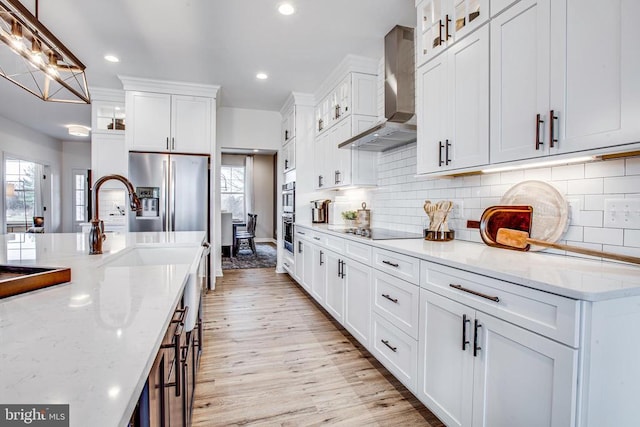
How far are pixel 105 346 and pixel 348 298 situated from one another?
7.32ft

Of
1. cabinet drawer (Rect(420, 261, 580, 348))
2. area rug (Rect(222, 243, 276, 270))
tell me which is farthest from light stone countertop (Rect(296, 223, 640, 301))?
area rug (Rect(222, 243, 276, 270))

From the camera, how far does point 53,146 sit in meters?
7.54

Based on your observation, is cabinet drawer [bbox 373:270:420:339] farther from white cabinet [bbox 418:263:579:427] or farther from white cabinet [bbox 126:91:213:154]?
white cabinet [bbox 126:91:213:154]

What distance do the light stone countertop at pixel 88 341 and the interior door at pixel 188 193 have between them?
3.19 meters

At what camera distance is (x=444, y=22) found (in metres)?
2.05

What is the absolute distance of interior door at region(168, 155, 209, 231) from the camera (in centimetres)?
420

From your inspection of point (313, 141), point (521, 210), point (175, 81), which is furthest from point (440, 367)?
point (175, 81)

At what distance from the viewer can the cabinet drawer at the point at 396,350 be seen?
70.1 inches

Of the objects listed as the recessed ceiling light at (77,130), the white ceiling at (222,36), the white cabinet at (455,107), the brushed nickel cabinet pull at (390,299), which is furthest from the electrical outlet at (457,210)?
the recessed ceiling light at (77,130)

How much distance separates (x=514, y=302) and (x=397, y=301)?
2.71 ft

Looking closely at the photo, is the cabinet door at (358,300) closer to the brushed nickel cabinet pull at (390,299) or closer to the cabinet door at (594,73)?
the brushed nickel cabinet pull at (390,299)

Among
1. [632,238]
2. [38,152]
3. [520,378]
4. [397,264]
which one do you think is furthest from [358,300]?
[38,152]

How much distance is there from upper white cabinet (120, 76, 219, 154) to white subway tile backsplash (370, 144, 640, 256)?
2.49 metres

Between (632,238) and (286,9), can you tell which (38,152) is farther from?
(632,238)
